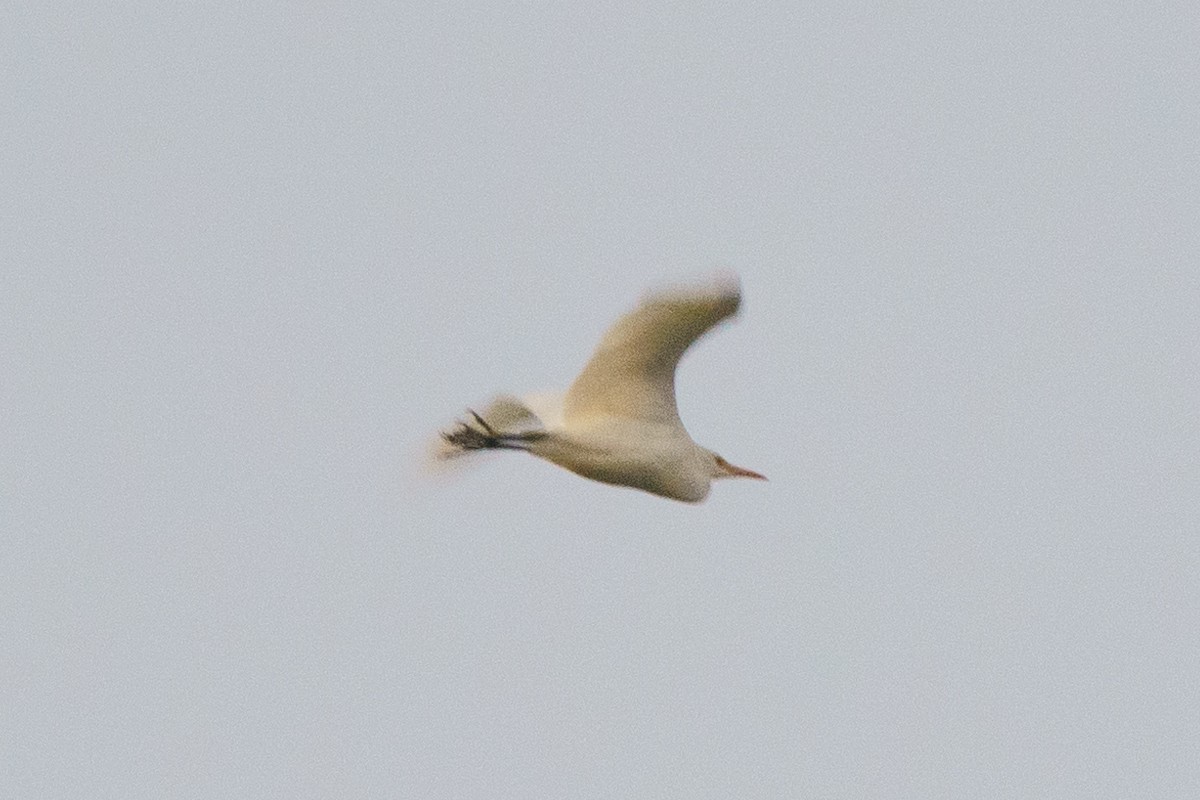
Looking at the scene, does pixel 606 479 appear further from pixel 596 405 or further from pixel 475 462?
pixel 475 462

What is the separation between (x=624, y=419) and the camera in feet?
55.2

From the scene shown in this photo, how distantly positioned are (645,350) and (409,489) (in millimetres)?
2959

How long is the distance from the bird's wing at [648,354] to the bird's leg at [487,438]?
325mm

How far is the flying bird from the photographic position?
53.1 ft

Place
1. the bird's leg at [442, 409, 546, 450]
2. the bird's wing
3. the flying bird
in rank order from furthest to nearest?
the bird's leg at [442, 409, 546, 450], the flying bird, the bird's wing

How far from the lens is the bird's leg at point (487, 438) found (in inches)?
658

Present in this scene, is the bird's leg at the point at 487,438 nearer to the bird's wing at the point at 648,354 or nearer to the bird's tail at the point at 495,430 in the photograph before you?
the bird's tail at the point at 495,430

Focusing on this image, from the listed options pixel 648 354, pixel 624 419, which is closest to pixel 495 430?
pixel 624 419

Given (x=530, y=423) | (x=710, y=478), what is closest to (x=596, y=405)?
(x=530, y=423)

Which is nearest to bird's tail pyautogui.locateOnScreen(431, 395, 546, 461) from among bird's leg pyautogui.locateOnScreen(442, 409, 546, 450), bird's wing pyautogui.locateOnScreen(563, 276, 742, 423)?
bird's leg pyautogui.locateOnScreen(442, 409, 546, 450)

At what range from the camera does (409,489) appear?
61.1ft

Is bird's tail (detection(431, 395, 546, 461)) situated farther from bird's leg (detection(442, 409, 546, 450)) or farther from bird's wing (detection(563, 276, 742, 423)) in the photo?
bird's wing (detection(563, 276, 742, 423))

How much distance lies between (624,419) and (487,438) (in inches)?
35.4

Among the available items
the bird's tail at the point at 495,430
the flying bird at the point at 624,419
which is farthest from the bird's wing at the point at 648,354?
the bird's tail at the point at 495,430
